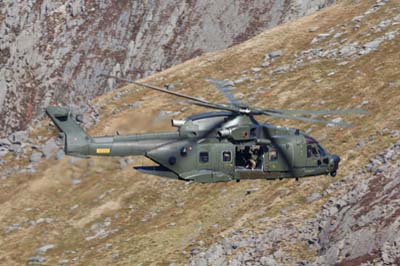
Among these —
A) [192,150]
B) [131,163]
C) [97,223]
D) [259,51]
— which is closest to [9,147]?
[131,163]

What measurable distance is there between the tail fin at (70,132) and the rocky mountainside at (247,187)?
18.0 feet

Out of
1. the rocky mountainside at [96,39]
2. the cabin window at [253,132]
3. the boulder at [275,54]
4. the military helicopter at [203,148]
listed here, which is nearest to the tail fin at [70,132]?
the military helicopter at [203,148]

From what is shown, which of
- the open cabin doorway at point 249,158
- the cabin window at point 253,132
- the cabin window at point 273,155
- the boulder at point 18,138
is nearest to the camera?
the cabin window at point 253,132

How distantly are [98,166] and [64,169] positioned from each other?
270cm

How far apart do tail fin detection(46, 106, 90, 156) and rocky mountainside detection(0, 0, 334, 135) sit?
170ft

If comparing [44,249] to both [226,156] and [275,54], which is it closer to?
[226,156]

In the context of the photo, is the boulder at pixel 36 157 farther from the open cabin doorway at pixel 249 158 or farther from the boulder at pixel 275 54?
the open cabin doorway at pixel 249 158

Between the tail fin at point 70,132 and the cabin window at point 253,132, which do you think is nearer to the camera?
the cabin window at point 253,132

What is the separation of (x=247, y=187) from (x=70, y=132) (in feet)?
43.1

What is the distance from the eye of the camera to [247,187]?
38.8m

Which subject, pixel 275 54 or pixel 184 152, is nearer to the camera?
pixel 184 152

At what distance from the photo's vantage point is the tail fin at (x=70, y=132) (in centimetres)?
2850

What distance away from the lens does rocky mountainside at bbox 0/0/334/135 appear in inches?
3194

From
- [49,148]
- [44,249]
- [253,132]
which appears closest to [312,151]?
[253,132]
